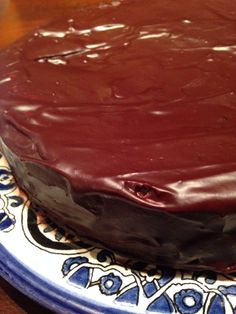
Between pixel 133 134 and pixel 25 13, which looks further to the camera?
pixel 25 13

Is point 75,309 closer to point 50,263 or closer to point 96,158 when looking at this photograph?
point 50,263

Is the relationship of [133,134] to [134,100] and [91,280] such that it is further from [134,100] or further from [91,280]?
[91,280]

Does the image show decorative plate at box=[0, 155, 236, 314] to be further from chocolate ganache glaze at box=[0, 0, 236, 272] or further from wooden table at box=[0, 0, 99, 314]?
wooden table at box=[0, 0, 99, 314]

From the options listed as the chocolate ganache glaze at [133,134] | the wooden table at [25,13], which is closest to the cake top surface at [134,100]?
the chocolate ganache glaze at [133,134]

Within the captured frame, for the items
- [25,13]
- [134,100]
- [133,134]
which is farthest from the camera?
[25,13]

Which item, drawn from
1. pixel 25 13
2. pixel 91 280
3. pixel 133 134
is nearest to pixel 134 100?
pixel 133 134

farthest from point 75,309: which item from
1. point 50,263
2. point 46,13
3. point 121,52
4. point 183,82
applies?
point 46,13

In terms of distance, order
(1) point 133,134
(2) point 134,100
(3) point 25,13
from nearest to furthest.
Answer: (1) point 133,134 < (2) point 134,100 < (3) point 25,13

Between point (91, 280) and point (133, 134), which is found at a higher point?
point (133, 134)
